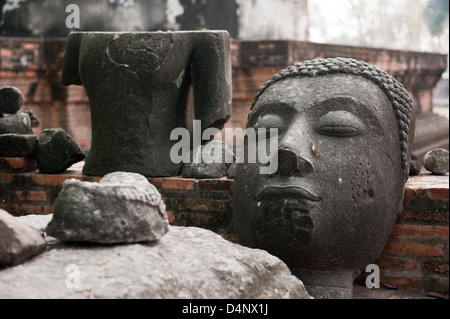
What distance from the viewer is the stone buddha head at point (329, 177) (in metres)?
2.88

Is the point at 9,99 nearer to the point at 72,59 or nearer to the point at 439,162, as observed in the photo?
the point at 72,59

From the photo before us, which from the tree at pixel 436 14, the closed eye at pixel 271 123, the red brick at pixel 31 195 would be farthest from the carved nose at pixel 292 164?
the tree at pixel 436 14

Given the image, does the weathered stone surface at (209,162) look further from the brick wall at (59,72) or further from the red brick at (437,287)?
the brick wall at (59,72)

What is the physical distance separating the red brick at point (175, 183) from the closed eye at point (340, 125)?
3.55ft

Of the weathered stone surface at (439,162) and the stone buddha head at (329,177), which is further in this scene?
the weathered stone surface at (439,162)

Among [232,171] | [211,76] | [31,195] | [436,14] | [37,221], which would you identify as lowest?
[31,195]

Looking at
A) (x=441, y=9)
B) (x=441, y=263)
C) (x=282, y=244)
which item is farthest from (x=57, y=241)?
(x=441, y=9)

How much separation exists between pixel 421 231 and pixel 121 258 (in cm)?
170

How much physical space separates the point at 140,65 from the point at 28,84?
3.20 m

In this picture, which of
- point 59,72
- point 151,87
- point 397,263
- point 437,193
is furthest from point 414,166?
point 59,72

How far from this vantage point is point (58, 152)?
14.1 feet

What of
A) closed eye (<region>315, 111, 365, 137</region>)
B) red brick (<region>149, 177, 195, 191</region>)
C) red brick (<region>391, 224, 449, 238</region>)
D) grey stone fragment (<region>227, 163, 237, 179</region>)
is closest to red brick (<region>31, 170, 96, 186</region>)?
red brick (<region>149, 177, 195, 191</region>)

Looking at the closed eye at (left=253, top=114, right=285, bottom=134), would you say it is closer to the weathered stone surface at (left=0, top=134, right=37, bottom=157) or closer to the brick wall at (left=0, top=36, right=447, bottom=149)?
the weathered stone surface at (left=0, top=134, right=37, bottom=157)

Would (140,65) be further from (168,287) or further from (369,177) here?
(168,287)
